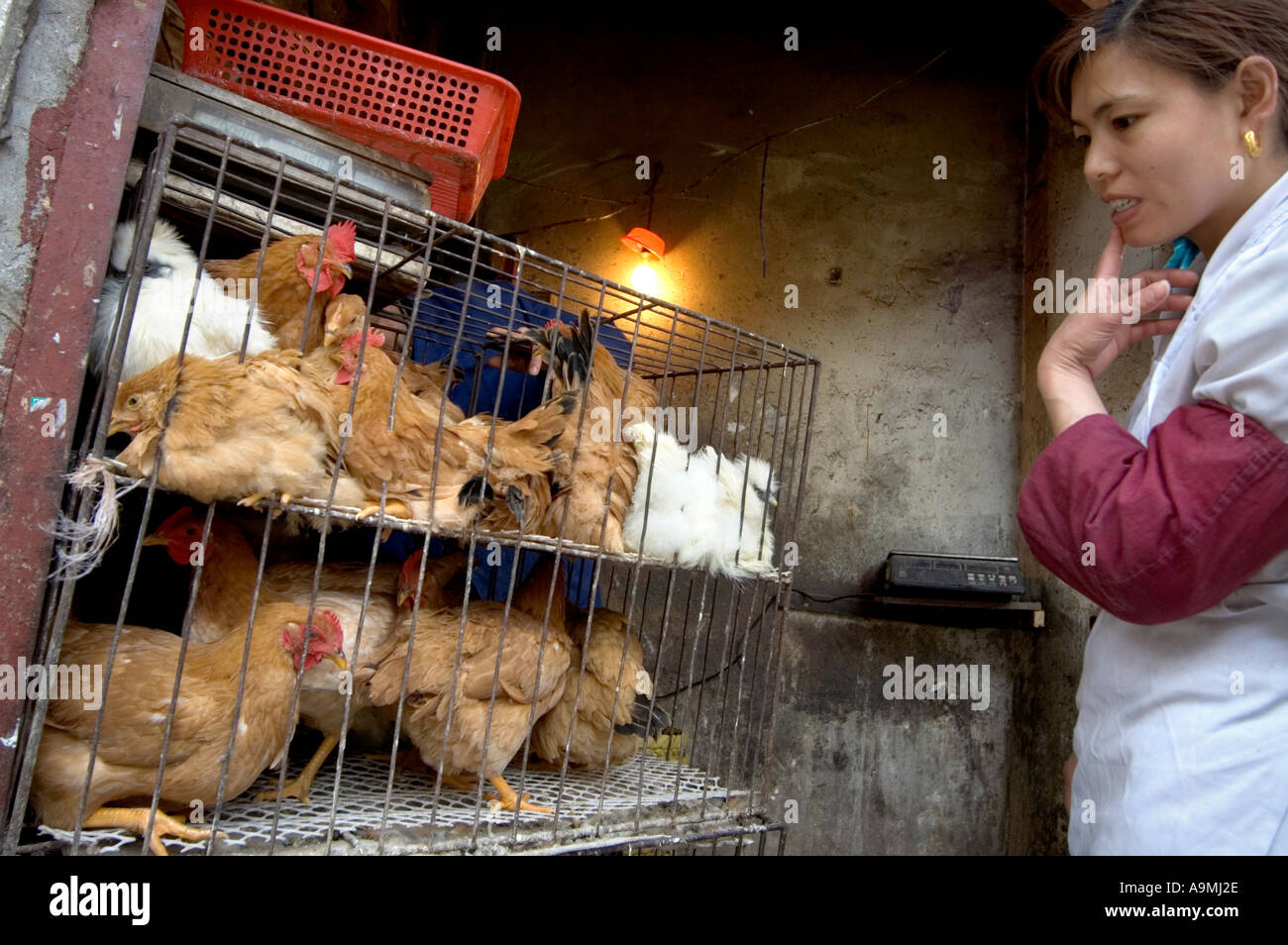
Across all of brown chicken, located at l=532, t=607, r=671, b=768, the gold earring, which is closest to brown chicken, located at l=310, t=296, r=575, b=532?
brown chicken, located at l=532, t=607, r=671, b=768

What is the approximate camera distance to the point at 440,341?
2.65 m

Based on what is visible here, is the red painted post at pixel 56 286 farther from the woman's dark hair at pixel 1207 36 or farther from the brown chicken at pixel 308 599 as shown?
the woman's dark hair at pixel 1207 36

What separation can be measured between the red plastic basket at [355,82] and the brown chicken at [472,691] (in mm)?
1131

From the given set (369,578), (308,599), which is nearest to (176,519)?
(308,599)

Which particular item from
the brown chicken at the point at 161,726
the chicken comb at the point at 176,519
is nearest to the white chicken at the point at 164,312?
the chicken comb at the point at 176,519

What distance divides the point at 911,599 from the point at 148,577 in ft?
9.42

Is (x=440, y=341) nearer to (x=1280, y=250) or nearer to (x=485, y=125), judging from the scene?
(x=485, y=125)

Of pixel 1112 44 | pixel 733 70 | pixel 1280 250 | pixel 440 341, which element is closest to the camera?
pixel 1280 250

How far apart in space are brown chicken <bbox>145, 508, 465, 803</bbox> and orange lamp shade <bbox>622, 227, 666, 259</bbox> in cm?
233

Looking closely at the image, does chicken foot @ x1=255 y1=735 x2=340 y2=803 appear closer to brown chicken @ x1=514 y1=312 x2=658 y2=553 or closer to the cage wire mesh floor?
the cage wire mesh floor

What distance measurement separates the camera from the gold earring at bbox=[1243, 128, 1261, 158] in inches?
38.2

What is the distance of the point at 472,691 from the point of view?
1795mm

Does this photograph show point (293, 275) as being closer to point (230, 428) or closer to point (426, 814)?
point (230, 428)
